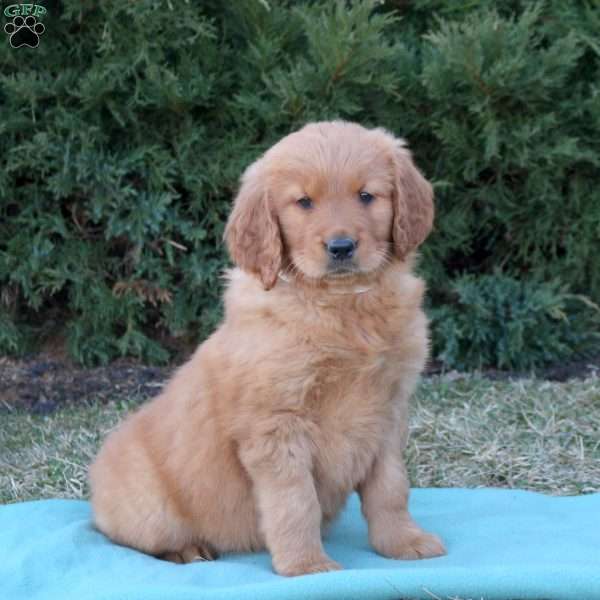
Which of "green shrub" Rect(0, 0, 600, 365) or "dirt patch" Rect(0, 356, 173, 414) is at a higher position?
"green shrub" Rect(0, 0, 600, 365)

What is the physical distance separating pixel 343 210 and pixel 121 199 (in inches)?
130

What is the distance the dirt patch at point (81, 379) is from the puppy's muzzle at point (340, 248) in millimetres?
3315

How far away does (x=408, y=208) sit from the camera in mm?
3549

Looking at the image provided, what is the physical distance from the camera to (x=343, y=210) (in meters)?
3.35

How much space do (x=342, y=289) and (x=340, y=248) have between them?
23 cm

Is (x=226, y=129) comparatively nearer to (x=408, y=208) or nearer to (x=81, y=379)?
(x=81, y=379)

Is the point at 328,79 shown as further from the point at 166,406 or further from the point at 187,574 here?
the point at 187,574

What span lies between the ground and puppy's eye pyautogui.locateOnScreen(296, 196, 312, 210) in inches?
78.2

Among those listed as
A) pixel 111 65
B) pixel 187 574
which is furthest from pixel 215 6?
pixel 187 574

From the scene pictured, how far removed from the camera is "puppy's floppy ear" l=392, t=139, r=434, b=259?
11.6ft

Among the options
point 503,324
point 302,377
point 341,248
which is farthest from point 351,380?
point 503,324

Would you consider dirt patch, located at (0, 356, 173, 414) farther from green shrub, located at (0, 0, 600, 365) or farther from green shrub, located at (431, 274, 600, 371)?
green shrub, located at (431, 274, 600, 371)

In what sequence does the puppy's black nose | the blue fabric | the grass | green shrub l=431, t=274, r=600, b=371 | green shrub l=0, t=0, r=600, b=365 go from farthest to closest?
1. green shrub l=431, t=274, r=600, b=371
2. green shrub l=0, t=0, r=600, b=365
3. the grass
4. the puppy's black nose
5. the blue fabric

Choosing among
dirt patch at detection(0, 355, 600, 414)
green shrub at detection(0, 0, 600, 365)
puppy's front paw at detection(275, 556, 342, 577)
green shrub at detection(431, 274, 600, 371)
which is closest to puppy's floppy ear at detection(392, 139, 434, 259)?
puppy's front paw at detection(275, 556, 342, 577)
